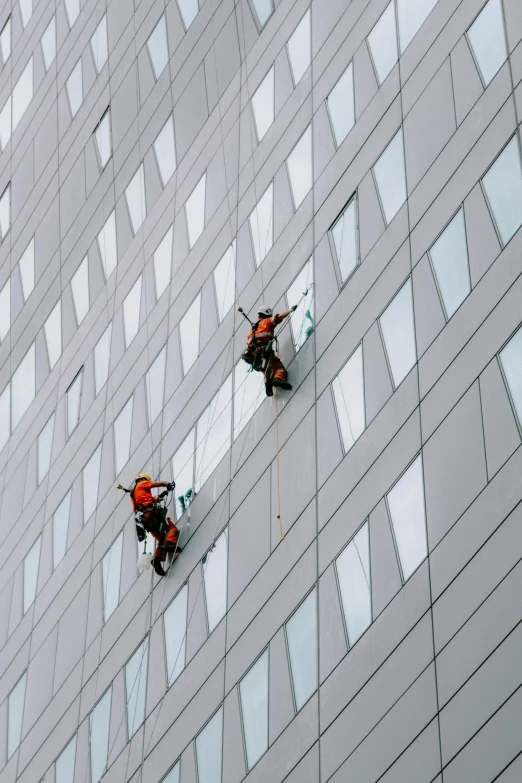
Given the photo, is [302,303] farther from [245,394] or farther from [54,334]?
[54,334]

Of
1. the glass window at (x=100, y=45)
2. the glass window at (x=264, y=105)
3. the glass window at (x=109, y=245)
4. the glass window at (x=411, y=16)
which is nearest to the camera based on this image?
the glass window at (x=411, y=16)

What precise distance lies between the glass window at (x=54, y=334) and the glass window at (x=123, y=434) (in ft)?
18.8

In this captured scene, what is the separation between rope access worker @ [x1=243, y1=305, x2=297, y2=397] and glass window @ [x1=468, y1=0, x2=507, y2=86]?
576cm

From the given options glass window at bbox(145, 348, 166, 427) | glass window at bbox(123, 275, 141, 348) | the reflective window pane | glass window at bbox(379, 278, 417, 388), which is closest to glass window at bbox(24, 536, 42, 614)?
glass window at bbox(123, 275, 141, 348)

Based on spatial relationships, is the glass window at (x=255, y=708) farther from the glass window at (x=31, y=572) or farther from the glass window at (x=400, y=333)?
the glass window at (x=31, y=572)

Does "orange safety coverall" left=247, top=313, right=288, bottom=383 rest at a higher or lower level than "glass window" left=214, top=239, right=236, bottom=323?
lower

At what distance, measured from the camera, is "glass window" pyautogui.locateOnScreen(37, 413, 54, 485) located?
133ft

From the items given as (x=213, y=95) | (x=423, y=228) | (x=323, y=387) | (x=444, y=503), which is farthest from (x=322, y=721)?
(x=213, y=95)

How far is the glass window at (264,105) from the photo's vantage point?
3438cm

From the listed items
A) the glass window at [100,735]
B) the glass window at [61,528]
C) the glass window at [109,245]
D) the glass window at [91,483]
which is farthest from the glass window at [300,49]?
the glass window at [100,735]

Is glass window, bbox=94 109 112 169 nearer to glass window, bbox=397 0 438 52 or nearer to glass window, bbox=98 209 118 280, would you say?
glass window, bbox=98 209 118 280

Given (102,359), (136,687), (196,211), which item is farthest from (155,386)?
(136,687)

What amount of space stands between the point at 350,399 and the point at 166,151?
13076 mm

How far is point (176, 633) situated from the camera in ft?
101
